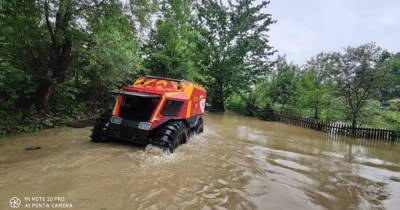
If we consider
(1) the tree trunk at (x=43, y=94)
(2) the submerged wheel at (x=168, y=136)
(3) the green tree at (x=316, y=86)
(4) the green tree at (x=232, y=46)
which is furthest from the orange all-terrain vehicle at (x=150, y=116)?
(4) the green tree at (x=232, y=46)

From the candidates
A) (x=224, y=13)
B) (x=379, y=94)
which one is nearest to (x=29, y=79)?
(x=379, y=94)

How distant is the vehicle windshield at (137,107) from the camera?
6.57m

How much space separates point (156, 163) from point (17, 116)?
5.83 meters

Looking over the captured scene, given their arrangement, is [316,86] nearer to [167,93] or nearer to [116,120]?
[167,93]

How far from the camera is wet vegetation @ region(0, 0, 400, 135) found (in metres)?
7.98

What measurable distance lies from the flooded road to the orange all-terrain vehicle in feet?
1.07

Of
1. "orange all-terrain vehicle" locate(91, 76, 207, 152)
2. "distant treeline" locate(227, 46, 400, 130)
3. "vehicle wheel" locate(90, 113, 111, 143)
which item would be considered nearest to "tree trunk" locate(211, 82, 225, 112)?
"distant treeline" locate(227, 46, 400, 130)

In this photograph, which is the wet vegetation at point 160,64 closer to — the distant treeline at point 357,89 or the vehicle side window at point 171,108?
the distant treeline at point 357,89

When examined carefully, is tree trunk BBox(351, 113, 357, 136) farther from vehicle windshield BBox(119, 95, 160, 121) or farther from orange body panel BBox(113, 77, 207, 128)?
vehicle windshield BBox(119, 95, 160, 121)

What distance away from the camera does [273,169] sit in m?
5.99

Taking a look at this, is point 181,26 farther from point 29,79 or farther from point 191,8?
point 29,79

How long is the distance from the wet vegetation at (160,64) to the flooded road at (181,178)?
9.83ft

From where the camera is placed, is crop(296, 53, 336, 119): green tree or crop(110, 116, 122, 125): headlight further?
crop(296, 53, 336, 119): green tree

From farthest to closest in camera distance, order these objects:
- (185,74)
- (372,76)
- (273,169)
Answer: (185,74)
(372,76)
(273,169)
